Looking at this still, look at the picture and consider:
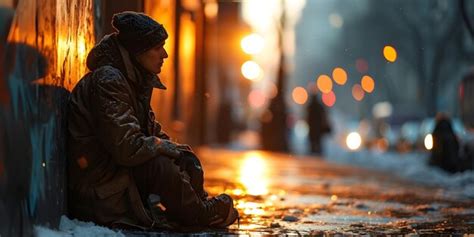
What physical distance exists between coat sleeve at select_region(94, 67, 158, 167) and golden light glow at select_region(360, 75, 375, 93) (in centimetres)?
6527

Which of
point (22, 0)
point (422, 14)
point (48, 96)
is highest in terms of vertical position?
point (422, 14)

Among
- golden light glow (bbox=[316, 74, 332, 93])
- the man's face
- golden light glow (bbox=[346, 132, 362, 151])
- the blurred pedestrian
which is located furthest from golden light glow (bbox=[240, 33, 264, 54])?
golden light glow (bbox=[316, 74, 332, 93])

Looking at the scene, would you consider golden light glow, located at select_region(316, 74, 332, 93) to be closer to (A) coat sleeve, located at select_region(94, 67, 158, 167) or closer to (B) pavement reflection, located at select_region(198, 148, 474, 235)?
(B) pavement reflection, located at select_region(198, 148, 474, 235)

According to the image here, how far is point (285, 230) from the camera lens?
6.83 meters

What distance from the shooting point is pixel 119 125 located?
19.0 feet

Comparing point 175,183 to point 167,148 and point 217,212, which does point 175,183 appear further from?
point 217,212

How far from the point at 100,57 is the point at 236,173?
8.97 metres

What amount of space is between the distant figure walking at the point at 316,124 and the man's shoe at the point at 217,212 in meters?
24.6

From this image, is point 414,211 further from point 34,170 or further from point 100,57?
point 34,170

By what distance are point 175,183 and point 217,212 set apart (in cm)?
57

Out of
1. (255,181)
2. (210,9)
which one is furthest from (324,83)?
(255,181)

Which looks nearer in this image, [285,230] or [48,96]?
[48,96]

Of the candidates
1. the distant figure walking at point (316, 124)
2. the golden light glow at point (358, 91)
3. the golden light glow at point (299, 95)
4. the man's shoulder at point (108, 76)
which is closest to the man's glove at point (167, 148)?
the man's shoulder at point (108, 76)

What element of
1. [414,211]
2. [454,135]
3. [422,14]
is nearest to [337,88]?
[422,14]
